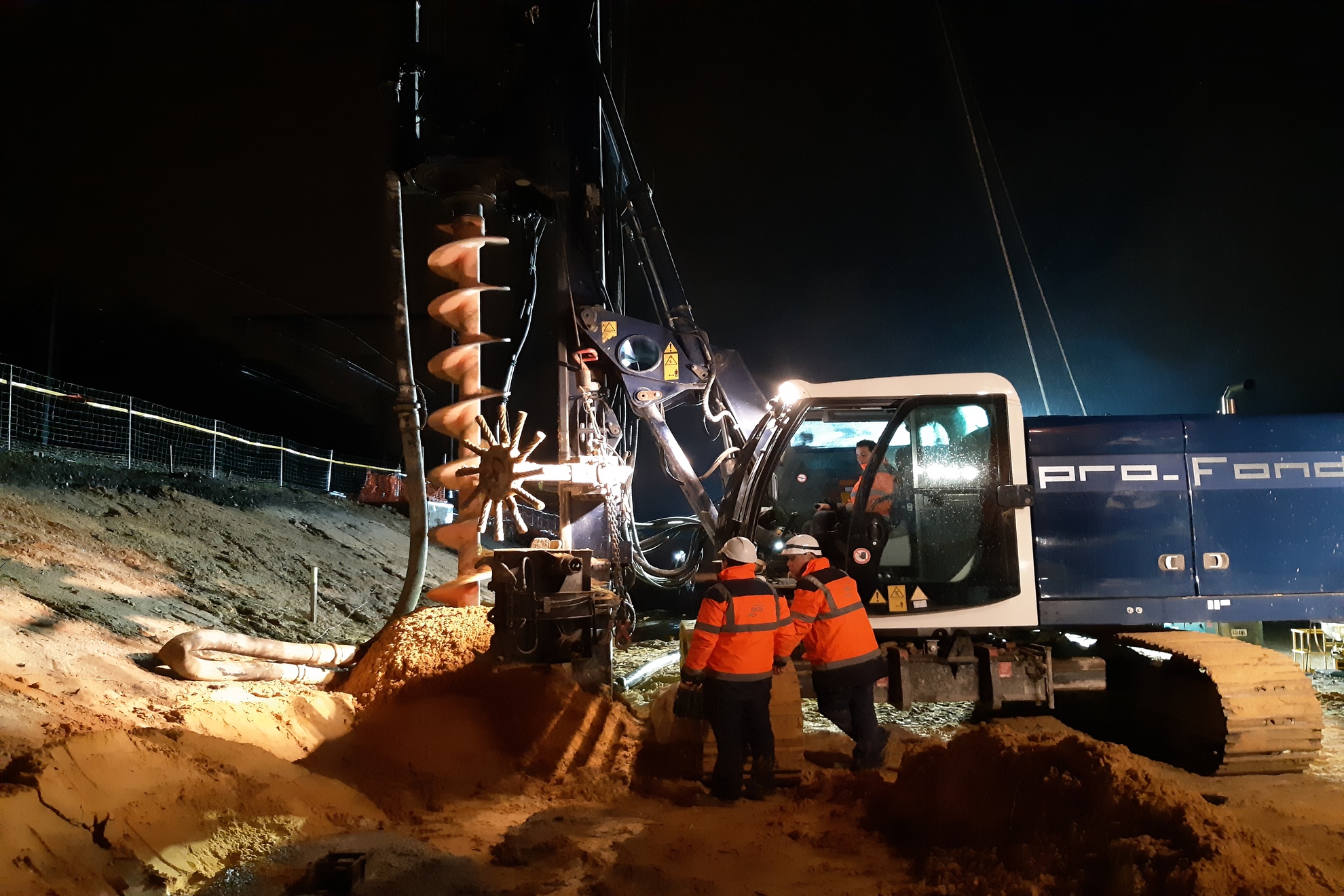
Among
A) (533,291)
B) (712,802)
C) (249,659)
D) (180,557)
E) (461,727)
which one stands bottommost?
(712,802)

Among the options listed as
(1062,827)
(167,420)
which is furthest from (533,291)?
(167,420)

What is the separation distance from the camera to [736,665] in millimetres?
5309

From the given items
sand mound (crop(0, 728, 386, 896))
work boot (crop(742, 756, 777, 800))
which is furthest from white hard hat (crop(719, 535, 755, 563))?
sand mound (crop(0, 728, 386, 896))

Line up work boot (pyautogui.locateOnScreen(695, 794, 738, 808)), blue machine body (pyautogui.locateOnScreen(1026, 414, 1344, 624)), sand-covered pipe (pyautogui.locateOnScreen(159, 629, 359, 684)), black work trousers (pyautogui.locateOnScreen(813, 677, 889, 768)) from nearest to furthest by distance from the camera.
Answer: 1. work boot (pyautogui.locateOnScreen(695, 794, 738, 808))
2. sand-covered pipe (pyautogui.locateOnScreen(159, 629, 359, 684))
3. black work trousers (pyautogui.locateOnScreen(813, 677, 889, 768))
4. blue machine body (pyautogui.locateOnScreen(1026, 414, 1344, 624))

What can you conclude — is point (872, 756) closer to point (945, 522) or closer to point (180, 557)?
point (945, 522)

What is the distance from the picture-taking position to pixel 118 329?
20.7 m

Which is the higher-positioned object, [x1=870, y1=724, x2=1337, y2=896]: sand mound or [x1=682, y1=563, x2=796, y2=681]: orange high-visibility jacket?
[x1=682, y1=563, x2=796, y2=681]: orange high-visibility jacket

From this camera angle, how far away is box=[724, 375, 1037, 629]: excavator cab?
6078 millimetres

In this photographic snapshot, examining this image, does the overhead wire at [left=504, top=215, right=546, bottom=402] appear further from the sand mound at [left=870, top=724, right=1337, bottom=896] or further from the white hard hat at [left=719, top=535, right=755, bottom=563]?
the sand mound at [left=870, top=724, right=1337, bottom=896]

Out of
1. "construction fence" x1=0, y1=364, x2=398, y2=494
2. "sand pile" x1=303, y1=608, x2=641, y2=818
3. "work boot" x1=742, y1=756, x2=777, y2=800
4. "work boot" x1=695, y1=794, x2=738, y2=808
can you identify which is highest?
"construction fence" x1=0, y1=364, x2=398, y2=494

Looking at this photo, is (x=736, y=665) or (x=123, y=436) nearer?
(x=736, y=665)

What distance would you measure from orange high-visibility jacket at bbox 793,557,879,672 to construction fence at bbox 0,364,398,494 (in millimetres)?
9068

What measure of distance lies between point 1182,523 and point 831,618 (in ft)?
8.75

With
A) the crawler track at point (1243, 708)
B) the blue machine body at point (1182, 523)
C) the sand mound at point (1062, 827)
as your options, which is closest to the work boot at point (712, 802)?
the sand mound at point (1062, 827)
